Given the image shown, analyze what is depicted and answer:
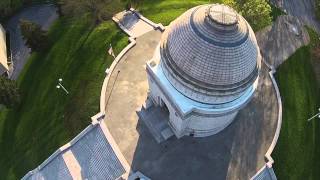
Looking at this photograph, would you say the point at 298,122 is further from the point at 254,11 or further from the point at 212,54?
the point at 212,54

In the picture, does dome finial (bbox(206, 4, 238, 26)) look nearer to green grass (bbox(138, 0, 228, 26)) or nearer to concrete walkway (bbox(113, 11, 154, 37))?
concrete walkway (bbox(113, 11, 154, 37))

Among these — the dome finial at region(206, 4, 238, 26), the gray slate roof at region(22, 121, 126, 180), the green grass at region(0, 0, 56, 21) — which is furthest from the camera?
the green grass at region(0, 0, 56, 21)

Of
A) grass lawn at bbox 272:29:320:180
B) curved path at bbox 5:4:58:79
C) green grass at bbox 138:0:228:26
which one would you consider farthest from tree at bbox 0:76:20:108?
grass lawn at bbox 272:29:320:180

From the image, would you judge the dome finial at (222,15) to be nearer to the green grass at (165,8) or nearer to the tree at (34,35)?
the green grass at (165,8)

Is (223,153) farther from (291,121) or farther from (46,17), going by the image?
(46,17)

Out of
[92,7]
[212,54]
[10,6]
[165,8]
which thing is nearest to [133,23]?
[165,8]

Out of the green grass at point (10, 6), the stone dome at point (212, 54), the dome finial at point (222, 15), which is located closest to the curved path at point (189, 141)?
the stone dome at point (212, 54)
